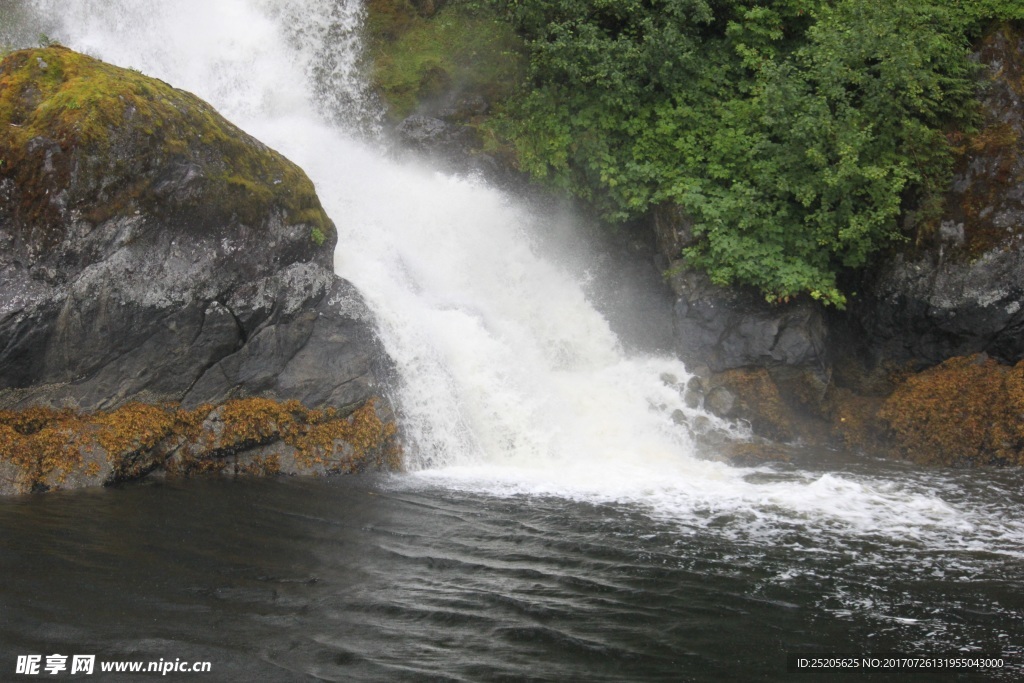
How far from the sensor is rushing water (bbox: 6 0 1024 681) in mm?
5398

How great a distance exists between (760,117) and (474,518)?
7.42 m

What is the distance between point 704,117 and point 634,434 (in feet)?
16.4

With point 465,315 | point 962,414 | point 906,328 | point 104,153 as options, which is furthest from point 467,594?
point 906,328

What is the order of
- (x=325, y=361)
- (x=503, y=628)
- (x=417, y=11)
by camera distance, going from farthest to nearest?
1. (x=417, y=11)
2. (x=325, y=361)
3. (x=503, y=628)

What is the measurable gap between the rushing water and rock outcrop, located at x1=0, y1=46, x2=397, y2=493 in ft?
3.44

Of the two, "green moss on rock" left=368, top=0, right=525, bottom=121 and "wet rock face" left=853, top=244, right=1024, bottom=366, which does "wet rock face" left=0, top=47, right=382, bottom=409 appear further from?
"wet rock face" left=853, top=244, right=1024, bottom=366

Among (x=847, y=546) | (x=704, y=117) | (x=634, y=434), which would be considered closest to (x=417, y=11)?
(x=704, y=117)

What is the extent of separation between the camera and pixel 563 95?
1284cm

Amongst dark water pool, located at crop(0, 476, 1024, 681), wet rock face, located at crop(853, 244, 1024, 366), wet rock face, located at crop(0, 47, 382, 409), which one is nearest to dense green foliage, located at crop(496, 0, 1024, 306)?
wet rock face, located at crop(853, 244, 1024, 366)

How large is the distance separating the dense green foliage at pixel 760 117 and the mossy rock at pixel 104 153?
15.9 feet

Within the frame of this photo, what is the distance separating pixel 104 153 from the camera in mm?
9273

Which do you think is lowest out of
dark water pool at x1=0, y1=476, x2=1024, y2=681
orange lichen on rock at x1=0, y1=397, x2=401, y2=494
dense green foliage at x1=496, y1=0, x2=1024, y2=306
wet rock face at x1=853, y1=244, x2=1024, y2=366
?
dark water pool at x1=0, y1=476, x2=1024, y2=681

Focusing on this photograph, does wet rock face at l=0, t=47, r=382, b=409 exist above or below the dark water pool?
above

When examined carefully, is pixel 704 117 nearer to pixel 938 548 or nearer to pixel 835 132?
pixel 835 132
